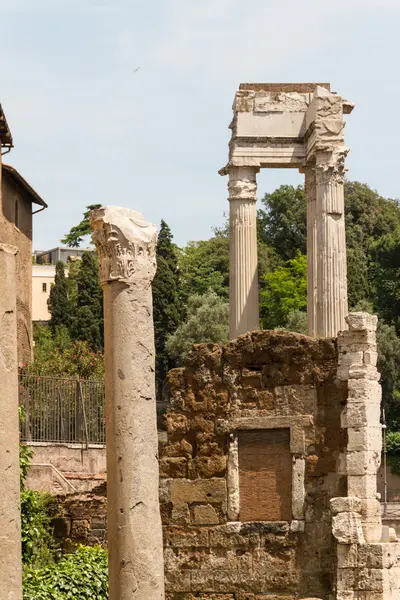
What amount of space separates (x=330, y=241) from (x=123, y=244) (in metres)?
21.2

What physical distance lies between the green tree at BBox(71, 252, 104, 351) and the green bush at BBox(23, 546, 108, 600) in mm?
36589

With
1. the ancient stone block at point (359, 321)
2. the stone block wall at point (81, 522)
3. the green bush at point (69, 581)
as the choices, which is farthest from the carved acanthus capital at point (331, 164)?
the ancient stone block at point (359, 321)

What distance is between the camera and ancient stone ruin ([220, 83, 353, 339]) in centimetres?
3150

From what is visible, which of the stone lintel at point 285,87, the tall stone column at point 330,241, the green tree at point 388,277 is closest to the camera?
the tall stone column at point 330,241

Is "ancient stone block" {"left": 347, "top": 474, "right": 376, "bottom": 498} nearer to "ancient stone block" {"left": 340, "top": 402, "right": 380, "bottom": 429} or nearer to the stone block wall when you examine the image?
"ancient stone block" {"left": 340, "top": 402, "right": 380, "bottom": 429}

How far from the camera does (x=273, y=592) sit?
16.1 metres

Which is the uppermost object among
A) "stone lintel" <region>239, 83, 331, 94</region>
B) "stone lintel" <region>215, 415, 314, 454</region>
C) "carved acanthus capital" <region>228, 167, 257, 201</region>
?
"stone lintel" <region>239, 83, 331, 94</region>

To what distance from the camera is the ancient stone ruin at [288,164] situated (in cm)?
3150

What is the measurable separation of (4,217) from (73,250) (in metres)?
57.1

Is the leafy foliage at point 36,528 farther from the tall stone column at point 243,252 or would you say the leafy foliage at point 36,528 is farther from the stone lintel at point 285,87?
the stone lintel at point 285,87

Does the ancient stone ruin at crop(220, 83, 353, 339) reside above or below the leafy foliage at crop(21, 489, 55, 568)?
above

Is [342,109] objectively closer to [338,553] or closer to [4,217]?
[4,217]

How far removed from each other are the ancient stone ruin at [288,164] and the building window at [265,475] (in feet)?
49.3

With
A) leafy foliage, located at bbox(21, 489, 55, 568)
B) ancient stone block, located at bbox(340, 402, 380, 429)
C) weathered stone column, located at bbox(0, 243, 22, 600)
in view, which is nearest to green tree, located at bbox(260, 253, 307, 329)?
leafy foliage, located at bbox(21, 489, 55, 568)
